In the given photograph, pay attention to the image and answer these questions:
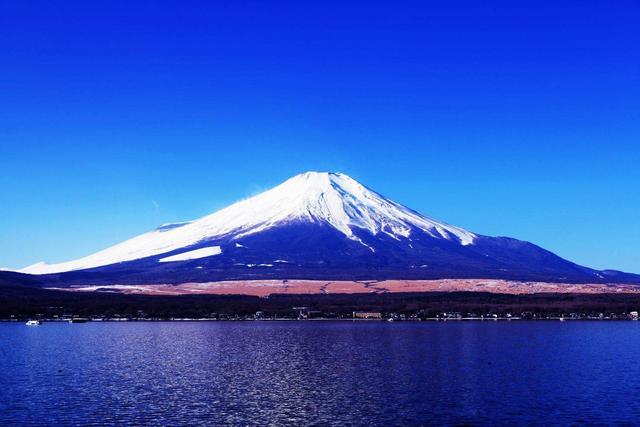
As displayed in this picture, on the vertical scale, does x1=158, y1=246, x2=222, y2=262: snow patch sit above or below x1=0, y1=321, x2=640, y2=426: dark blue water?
above

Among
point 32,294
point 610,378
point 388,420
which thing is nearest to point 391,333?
point 610,378

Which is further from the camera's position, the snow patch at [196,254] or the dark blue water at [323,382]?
the snow patch at [196,254]

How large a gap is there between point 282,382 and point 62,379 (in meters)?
11.4

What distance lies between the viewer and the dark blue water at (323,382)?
30078 mm

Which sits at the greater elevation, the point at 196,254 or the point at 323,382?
the point at 196,254

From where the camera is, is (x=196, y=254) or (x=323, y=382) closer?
(x=323, y=382)

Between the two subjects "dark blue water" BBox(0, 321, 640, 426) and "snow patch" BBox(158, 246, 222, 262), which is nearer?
"dark blue water" BBox(0, 321, 640, 426)

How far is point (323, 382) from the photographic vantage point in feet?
128

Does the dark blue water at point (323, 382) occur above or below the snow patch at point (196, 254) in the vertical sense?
below

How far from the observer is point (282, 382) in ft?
128

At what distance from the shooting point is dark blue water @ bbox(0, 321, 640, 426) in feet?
98.7

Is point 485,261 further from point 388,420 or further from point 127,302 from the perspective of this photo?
point 388,420

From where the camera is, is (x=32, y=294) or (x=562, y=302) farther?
(x=32, y=294)

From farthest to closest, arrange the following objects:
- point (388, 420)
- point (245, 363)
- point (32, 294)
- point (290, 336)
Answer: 1. point (32, 294)
2. point (290, 336)
3. point (245, 363)
4. point (388, 420)
